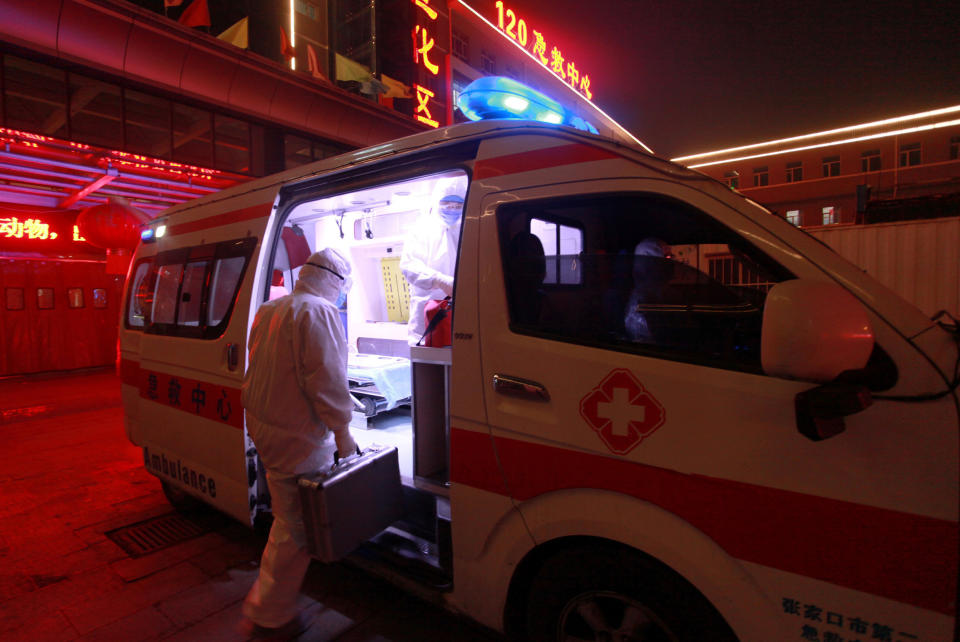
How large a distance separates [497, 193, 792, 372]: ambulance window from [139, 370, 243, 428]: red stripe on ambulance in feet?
6.96

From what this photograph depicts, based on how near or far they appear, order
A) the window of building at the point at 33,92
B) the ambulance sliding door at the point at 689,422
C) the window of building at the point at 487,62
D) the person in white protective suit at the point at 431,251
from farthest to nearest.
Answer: the window of building at the point at 487,62 → the window of building at the point at 33,92 → the person in white protective suit at the point at 431,251 → the ambulance sliding door at the point at 689,422

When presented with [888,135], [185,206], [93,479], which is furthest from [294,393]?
[888,135]

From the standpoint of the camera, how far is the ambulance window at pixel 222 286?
131 inches

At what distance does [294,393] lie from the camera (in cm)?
249

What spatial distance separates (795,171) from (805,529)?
4031cm

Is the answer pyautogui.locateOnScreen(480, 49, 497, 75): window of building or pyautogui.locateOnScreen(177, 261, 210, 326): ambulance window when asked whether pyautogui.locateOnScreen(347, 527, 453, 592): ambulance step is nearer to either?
pyautogui.locateOnScreen(177, 261, 210, 326): ambulance window

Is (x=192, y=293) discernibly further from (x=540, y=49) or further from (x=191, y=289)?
(x=540, y=49)

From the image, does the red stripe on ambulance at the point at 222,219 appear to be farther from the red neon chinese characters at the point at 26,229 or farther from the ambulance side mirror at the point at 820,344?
the red neon chinese characters at the point at 26,229

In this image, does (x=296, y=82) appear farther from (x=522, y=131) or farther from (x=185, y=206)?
(x=522, y=131)

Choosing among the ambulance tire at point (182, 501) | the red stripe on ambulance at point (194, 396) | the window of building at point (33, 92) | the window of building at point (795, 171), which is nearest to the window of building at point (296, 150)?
the window of building at point (33, 92)

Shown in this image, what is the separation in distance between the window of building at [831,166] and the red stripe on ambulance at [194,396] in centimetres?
4055

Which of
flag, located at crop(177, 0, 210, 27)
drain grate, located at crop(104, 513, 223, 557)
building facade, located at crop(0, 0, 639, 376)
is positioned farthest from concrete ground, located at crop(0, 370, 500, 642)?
flag, located at crop(177, 0, 210, 27)

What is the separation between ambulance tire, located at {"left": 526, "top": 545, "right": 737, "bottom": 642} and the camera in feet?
5.15

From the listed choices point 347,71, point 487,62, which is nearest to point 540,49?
point 487,62
